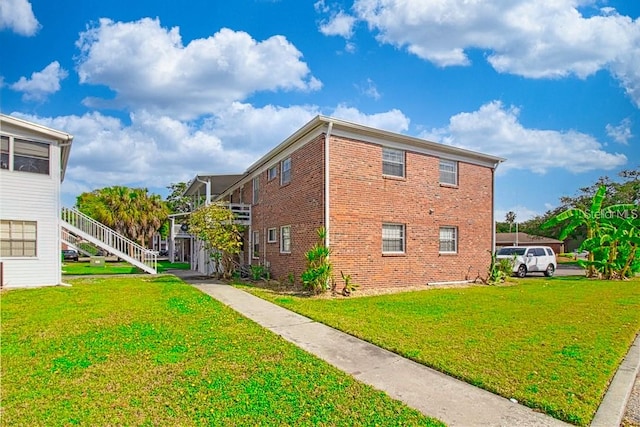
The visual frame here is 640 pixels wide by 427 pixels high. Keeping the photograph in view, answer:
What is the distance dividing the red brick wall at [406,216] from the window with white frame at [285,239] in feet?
10.7

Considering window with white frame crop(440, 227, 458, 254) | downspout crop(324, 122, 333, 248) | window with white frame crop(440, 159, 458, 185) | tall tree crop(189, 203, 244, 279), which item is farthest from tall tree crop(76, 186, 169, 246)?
window with white frame crop(440, 159, 458, 185)

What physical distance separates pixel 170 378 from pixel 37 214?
519 inches

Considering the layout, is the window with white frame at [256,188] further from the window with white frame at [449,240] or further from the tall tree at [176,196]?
the tall tree at [176,196]

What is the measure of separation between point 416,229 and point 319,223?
423cm

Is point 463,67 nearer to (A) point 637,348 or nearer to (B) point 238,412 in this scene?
(A) point 637,348

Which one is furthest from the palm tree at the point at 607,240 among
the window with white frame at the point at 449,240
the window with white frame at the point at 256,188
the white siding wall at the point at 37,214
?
the white siding wall at the point at 37,214

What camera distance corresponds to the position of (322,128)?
1327 cm

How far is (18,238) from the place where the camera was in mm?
14516

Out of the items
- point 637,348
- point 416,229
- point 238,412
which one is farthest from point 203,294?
point 637,348

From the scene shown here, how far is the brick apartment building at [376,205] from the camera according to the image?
1341 cm

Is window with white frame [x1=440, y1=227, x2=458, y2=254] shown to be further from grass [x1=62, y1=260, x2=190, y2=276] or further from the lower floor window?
grass [x1=62, y1=260, x2=190, y2=276]

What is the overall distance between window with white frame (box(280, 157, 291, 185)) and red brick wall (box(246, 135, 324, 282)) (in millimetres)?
324

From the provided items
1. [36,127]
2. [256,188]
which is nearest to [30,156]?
[36,127]

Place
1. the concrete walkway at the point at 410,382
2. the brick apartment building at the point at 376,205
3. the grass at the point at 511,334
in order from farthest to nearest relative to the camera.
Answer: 1. the brick apartment building at the point at 376,205
2. the grass at the point at 511,334
3. the concrete walkway at the point at 410,382
